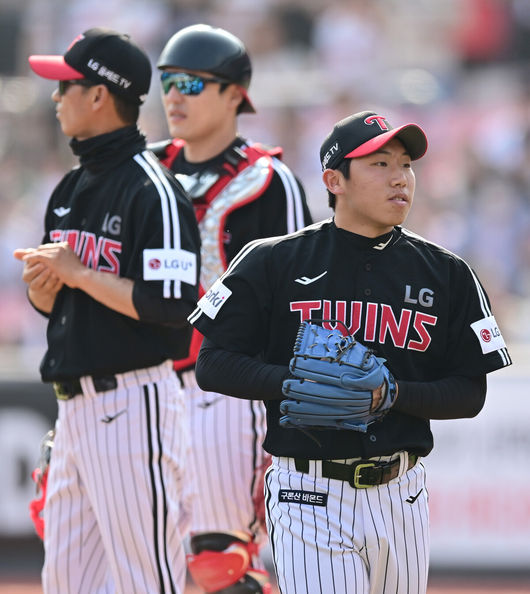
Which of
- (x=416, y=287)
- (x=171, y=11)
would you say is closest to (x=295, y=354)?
(x=416, y=287)

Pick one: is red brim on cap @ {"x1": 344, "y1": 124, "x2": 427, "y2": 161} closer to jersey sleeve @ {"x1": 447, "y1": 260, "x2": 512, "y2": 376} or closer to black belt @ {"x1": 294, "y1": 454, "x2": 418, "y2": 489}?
jersey sleeve @ {"x1": 447, "y1": 260, "x2": 512, "y2": 376}

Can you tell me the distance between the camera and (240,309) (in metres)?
3.20

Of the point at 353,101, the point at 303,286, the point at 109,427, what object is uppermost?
the point at 353,101

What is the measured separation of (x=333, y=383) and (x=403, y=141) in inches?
29.8

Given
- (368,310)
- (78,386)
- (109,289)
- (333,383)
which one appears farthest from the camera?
(78,386)

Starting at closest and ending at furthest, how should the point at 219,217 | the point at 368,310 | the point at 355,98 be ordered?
the point at 368,310
the point at 219,217
the point at 355,98

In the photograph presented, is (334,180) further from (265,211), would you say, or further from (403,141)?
(265,211)

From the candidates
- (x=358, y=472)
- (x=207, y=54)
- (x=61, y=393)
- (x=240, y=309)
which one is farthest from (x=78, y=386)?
(x=207, y=54)

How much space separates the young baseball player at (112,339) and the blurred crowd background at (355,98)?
16.9ft

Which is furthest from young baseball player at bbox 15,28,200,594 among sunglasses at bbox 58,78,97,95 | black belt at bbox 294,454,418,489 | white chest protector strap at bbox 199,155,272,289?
black belt at bbox 294,454,418,489

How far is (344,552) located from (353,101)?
8.26 metres

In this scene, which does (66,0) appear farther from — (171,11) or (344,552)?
(344,552)

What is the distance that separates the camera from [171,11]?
1234cm

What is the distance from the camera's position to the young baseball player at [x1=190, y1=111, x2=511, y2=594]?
10.2 feet
